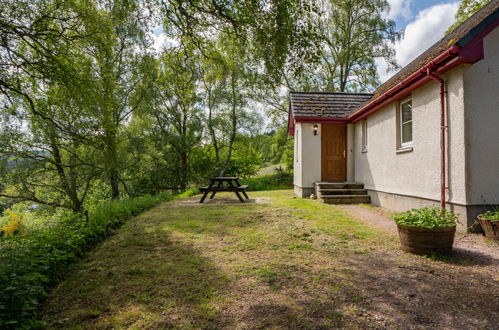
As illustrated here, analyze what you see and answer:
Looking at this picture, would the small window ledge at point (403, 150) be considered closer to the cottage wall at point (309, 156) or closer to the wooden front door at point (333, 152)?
the wooden front door at point (333, 152)

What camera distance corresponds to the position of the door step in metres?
9.67

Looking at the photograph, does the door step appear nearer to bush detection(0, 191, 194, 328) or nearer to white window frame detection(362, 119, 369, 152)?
white window frame detection(362, 119, 369, 152)

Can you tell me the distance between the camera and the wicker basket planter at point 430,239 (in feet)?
13.0

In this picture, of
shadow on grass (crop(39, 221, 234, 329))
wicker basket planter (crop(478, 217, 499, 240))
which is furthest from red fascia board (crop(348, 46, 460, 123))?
shadow on grass (crop(39, 221, 234, 329))

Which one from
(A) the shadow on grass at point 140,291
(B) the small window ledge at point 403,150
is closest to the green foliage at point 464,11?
(B) the small window ledge at point 403,150

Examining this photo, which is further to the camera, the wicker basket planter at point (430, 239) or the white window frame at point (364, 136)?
the white window frame at point (364, 136)

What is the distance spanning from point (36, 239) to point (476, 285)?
20.1 feet

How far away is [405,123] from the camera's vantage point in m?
7.70

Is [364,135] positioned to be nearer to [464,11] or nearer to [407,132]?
[407,132]

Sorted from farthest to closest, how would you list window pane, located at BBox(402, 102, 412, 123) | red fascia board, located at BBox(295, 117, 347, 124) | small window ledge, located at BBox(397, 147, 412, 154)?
red fascia board, located at BBox(295, 117, 347, 124)
window pane, located at BBox(402, 102, 412, 123)
small window ledge, located at BBox(397, 147, 412, 154)

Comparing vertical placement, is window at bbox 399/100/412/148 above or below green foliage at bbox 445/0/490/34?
below

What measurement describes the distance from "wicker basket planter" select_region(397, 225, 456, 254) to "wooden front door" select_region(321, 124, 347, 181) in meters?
7.35

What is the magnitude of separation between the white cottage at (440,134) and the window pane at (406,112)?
29mm

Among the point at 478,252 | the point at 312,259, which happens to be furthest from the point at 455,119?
the point at 312,259
